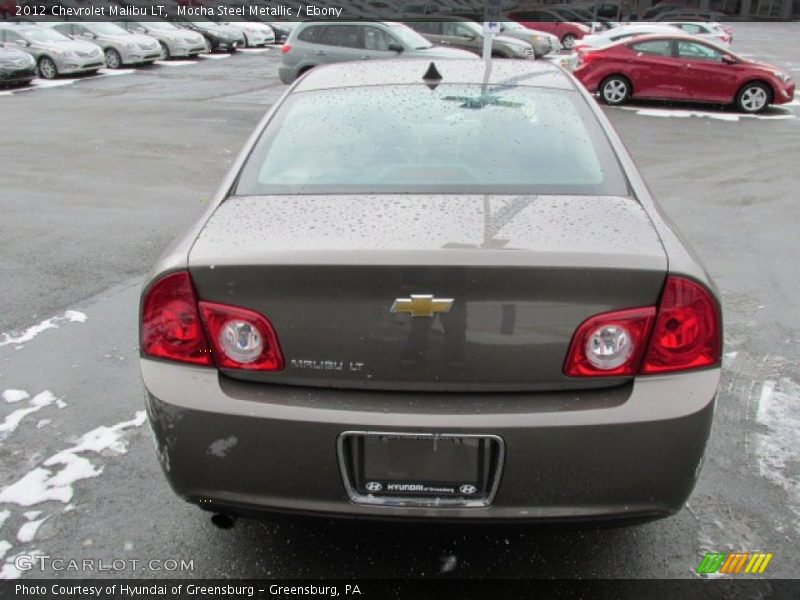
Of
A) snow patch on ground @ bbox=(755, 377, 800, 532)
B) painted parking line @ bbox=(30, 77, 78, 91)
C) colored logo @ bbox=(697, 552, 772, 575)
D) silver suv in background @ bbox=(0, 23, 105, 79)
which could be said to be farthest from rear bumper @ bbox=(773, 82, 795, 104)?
silver suv in background @ bbox=(0, 23, 105, 79)

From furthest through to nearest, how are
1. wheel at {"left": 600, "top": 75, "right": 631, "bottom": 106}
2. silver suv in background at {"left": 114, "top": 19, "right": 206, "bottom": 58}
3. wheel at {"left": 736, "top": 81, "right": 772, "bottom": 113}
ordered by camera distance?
1. silver suv in background at {"left": 114, "top": 19, "right": 206, "bottom": 58}
2. wheel at {"left": 600, "top": 75, "right": 631, "bottom": 106}
3. wheel at {"left": 736, "top": 81, "right": 772, "bottom": 113}

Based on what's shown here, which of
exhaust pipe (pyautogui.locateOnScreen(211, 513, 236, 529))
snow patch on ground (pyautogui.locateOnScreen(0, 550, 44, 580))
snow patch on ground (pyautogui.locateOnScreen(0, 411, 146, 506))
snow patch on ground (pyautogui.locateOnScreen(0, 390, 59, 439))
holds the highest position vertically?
exhaust pipe (pyautogui.locateOnScreen(211, 513, 236, 529))

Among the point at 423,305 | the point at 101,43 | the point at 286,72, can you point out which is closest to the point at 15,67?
the point at 101,43

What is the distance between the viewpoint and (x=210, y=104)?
14.5 m

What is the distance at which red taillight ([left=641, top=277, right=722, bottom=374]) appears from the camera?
1.98m

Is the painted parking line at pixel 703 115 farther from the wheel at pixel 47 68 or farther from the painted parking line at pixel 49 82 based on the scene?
the wheel at pixel 47 68

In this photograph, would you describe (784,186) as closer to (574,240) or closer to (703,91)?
(703,91)

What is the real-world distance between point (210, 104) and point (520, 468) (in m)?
13.9

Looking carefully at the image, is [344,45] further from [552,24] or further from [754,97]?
[552,24]

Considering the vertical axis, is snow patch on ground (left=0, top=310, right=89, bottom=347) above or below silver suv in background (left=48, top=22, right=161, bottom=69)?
above

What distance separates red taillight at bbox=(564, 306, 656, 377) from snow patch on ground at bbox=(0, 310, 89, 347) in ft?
11.3

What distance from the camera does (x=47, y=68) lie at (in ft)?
62.8

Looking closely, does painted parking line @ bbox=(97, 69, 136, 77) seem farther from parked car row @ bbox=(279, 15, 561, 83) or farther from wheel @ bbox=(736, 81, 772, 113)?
wheel @ bbox=(736, 81, 772, 113)

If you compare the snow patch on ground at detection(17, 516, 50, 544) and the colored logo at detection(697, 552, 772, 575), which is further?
the snow patch on ground at detection(17, 516, 50, 544)
